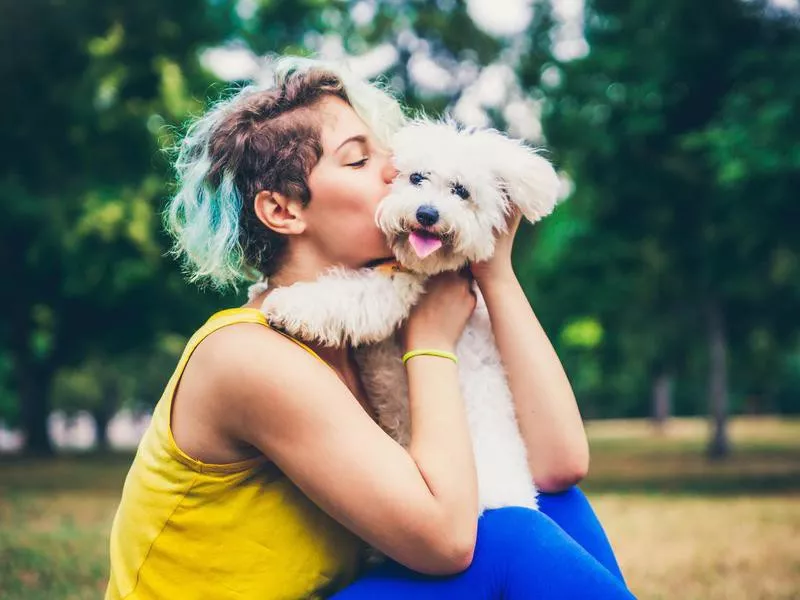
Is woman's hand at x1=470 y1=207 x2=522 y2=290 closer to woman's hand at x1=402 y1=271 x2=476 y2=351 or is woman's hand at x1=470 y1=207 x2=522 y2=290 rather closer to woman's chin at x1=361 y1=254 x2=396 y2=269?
woman's hand at x1=402 y1=271 x2=476 y2=351

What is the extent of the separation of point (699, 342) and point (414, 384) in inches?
955

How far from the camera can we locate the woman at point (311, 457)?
211 centimetres

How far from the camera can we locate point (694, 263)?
15.6 metres

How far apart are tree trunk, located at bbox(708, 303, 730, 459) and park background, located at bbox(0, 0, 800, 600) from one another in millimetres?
50

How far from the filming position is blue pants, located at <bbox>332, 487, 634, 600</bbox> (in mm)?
2100

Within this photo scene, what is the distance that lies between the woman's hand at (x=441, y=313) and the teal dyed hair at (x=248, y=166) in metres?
0.44

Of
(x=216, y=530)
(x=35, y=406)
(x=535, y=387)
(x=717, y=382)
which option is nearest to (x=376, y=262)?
(x=535, y=387)

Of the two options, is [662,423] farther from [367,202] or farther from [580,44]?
[367,202]

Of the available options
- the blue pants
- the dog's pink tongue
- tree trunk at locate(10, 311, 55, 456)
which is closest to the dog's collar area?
the dog's pink tongue

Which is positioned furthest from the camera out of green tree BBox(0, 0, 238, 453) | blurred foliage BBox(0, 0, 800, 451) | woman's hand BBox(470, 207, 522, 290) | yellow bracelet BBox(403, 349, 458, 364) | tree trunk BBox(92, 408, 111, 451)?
tree trunk BBox(92, 408, 111, 451)

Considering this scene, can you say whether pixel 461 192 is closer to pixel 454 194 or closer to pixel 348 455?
pixel 454 194

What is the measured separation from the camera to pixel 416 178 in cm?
256

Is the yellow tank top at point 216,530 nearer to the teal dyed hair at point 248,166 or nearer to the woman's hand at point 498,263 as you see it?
the teal dyed hair at point 248,166

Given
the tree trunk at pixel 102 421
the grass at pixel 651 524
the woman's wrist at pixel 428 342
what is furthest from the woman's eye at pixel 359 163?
the tree trunk at pixel 102 421
